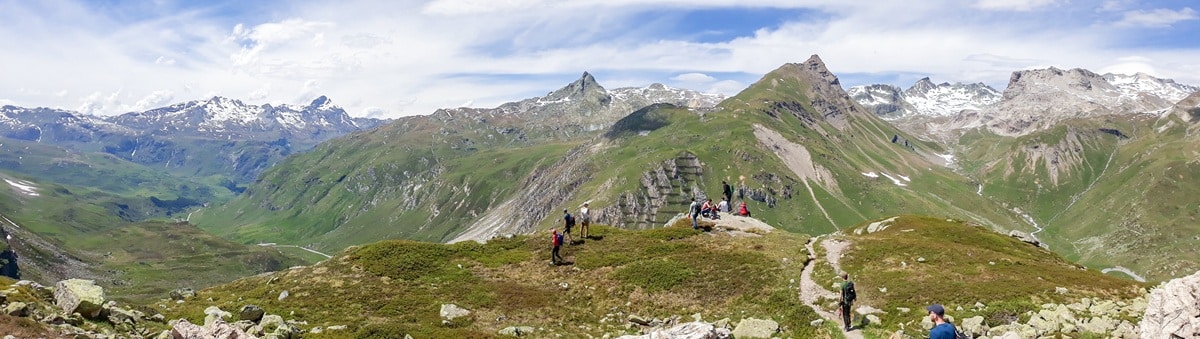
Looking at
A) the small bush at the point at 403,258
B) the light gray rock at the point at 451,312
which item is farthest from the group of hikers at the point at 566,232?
the light gray rock at the point at 451,312

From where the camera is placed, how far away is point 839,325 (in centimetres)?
3662

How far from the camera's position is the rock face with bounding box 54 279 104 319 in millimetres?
29656

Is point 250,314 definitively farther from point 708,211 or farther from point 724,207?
point 724,207

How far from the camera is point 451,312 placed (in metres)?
41.0

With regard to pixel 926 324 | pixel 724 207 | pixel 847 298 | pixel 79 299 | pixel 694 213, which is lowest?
pixel 926 324

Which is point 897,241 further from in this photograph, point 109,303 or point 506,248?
point 109,303

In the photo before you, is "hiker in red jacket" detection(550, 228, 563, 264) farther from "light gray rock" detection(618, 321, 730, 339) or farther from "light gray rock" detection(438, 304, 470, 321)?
"light gray rock" detection(618, 321, 730, 339)

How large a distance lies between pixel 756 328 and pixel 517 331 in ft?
48.8

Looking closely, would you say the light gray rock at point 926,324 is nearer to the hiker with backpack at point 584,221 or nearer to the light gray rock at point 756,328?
the light gray rock at point 756,328

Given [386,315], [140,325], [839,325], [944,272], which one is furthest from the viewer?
[944,272]

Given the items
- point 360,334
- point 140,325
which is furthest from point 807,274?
point 140,325

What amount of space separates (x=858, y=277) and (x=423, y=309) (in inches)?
1297

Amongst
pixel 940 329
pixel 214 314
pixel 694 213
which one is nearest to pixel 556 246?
pixel 694 213

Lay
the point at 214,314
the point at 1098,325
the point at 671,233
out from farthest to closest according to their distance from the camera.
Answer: the point at 671,233, the point at 214,314, the point at 1098,325
